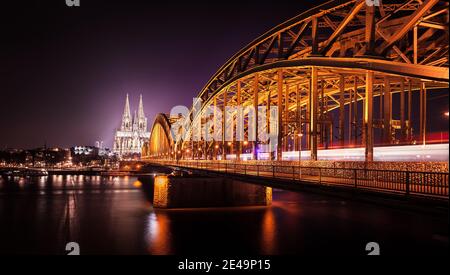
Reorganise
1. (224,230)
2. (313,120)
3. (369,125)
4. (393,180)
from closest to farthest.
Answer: (393,180) < (369,125) < (313,120) < (224,230)

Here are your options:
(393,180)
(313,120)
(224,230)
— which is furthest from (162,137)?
(393,180)

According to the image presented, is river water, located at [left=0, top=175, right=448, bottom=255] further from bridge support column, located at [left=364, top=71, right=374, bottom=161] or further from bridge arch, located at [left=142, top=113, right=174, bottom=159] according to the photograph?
bridge arch, located at [left=142, top=113, right=174, bottom=159]

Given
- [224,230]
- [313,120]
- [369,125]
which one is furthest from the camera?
[224,230]

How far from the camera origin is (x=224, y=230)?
34.5 m

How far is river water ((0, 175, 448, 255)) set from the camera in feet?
96.9

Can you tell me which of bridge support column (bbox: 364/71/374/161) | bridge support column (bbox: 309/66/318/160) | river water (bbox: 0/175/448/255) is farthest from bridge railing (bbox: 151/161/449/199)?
river water (bbox: 0/175/448/255)

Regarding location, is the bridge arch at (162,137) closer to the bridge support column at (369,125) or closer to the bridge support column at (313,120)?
the bridge support column at (313,120)

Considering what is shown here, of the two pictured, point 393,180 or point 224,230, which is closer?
point 393,180

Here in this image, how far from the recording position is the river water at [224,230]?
1163 inches

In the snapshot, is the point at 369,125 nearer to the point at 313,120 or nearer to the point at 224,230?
the point at 313,120

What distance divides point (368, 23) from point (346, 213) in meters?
24.1

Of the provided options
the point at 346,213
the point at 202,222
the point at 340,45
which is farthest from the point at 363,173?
the point at 346,213
